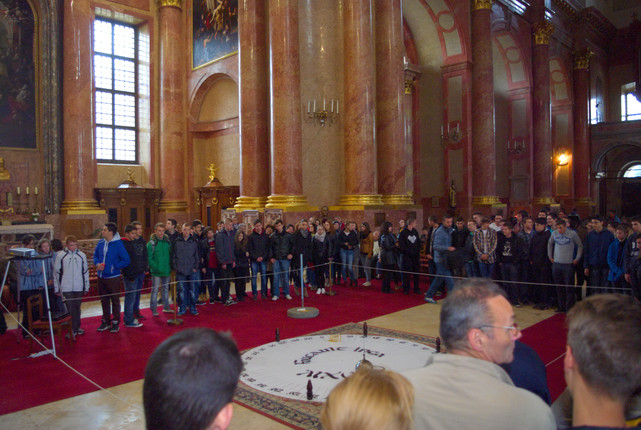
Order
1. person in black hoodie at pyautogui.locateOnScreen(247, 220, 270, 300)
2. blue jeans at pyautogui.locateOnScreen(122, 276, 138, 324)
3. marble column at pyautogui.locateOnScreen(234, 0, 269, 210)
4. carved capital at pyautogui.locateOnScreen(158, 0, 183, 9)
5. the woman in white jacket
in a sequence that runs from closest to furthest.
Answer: the woman in white jacket → blue jeans at pyautogui.locateOnScreen(122, 276, 138, 324) → person in black hoodie at pyautogui.locateOnScreen(247, 220, 270, 300) → marble column at pyautogui.locateOnScreen(234, 0, 269, 210) → carved capital at pyautogui.locateOnScreen(158, 0, 183, 9)

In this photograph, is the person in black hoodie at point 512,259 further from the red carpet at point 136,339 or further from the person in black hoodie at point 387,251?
the person in black hoodie at point 387,251

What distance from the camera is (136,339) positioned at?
Result: 7.63m

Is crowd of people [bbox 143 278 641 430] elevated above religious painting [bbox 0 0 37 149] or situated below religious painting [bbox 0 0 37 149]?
below

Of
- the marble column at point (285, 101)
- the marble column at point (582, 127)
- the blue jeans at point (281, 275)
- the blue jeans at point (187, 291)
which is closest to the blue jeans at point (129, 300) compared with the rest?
the blue jeans at point (187, 291)

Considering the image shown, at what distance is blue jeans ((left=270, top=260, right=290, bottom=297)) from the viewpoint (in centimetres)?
1064

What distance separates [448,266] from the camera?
1031 cm

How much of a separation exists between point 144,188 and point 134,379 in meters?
13.6

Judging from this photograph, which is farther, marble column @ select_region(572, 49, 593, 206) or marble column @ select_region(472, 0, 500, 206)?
marble column @ select_region(572, 49, 593, 206)

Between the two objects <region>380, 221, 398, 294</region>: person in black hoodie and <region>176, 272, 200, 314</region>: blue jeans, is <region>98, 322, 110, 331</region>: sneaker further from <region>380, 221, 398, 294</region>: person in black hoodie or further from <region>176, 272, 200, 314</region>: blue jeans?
<region>380, 221, 398, 294</region>: person in black hoodie

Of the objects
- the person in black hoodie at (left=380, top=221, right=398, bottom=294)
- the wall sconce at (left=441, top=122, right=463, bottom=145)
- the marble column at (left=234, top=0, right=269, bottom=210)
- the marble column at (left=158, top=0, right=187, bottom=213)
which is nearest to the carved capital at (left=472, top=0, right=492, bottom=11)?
the wall sconce at (left=441, top=122, right=463, bottom=145)

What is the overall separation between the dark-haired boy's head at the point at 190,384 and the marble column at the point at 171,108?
1821 cm

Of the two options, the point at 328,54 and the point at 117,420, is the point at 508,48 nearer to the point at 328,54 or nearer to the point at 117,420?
the point at 328,54

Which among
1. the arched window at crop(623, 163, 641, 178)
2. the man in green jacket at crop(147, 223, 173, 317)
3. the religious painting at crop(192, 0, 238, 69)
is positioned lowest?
the man in green jacket at crop(147, 223, 173, 317)

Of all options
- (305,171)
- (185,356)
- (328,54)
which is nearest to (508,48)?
(328,54)
